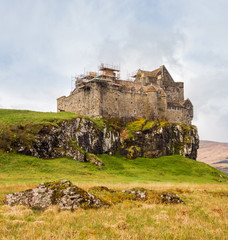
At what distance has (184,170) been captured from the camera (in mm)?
61719

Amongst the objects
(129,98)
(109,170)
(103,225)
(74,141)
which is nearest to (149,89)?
(129,98)

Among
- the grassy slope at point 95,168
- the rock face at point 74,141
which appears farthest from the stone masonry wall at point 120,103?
the rock face at point 74,141

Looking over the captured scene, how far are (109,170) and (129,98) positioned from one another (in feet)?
91.5

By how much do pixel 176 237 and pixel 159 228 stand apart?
48.7 inches

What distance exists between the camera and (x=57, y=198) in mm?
14508

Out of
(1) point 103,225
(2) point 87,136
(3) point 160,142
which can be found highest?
(2) point 87,136

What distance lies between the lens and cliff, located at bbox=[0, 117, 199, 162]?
49.6 metres

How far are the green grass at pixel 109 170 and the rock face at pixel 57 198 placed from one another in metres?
13.4

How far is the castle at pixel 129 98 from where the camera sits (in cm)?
6981

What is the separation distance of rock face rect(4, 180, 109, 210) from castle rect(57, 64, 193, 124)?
5343cm

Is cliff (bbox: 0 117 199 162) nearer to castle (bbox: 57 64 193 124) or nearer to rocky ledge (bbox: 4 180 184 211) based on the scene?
castle (bbox: 57 64 193 124)

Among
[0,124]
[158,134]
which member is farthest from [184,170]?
[0,124]

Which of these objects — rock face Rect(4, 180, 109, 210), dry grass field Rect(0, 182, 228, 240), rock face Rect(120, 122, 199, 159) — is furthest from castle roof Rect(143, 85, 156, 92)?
dry grass field Rect(0, 182, 228, 240)

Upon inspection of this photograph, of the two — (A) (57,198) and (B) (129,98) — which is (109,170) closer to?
(B) (129,98)
